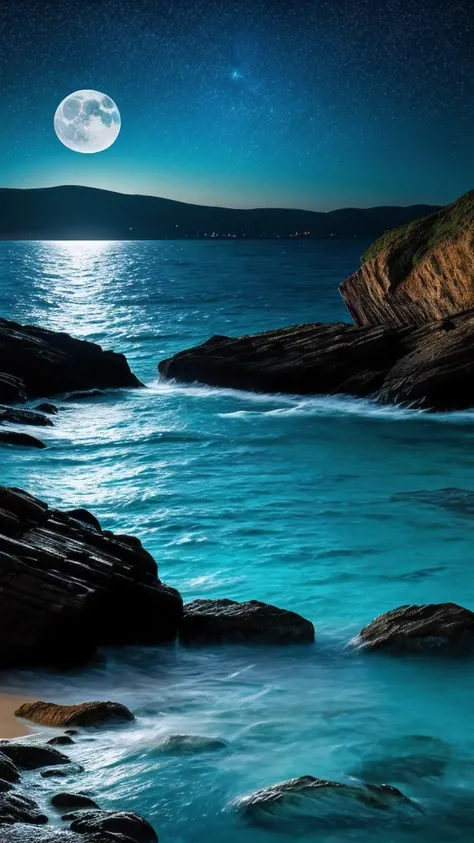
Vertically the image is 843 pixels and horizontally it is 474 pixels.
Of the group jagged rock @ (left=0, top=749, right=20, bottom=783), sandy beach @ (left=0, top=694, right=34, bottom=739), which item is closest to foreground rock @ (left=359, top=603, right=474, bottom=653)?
sandy beach @ (left=0, top=694, right=34, bottom=739)

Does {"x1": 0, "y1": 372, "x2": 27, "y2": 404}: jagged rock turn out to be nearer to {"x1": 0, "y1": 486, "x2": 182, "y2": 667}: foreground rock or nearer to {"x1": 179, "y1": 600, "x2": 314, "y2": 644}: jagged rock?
{"x1": 0, "y1": 486, "x2": 182, "y2": 667}: foreground rock

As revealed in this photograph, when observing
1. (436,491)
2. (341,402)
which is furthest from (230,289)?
A: (436,491)

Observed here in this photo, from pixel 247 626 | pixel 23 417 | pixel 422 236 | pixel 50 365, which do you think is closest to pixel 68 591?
pixel 247 626

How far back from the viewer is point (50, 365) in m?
32.5

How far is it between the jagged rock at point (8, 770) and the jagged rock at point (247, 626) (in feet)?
13.3

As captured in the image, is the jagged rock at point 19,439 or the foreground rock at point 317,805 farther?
the jagged rock at point 19,439

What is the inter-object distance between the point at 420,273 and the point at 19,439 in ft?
44.7

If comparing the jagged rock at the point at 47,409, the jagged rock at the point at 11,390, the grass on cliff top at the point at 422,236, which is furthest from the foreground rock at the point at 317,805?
the jagged rock at the point at 11,390

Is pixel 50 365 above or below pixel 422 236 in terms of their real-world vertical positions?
below

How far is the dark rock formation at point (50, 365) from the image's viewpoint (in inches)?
1256

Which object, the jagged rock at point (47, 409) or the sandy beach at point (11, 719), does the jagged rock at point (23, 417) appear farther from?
the sandy beach at point (11, 719)

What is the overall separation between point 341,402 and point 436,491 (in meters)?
10.9

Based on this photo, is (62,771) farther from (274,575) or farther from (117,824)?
(274,575)

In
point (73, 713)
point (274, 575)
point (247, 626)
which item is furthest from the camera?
point (274, 575)
